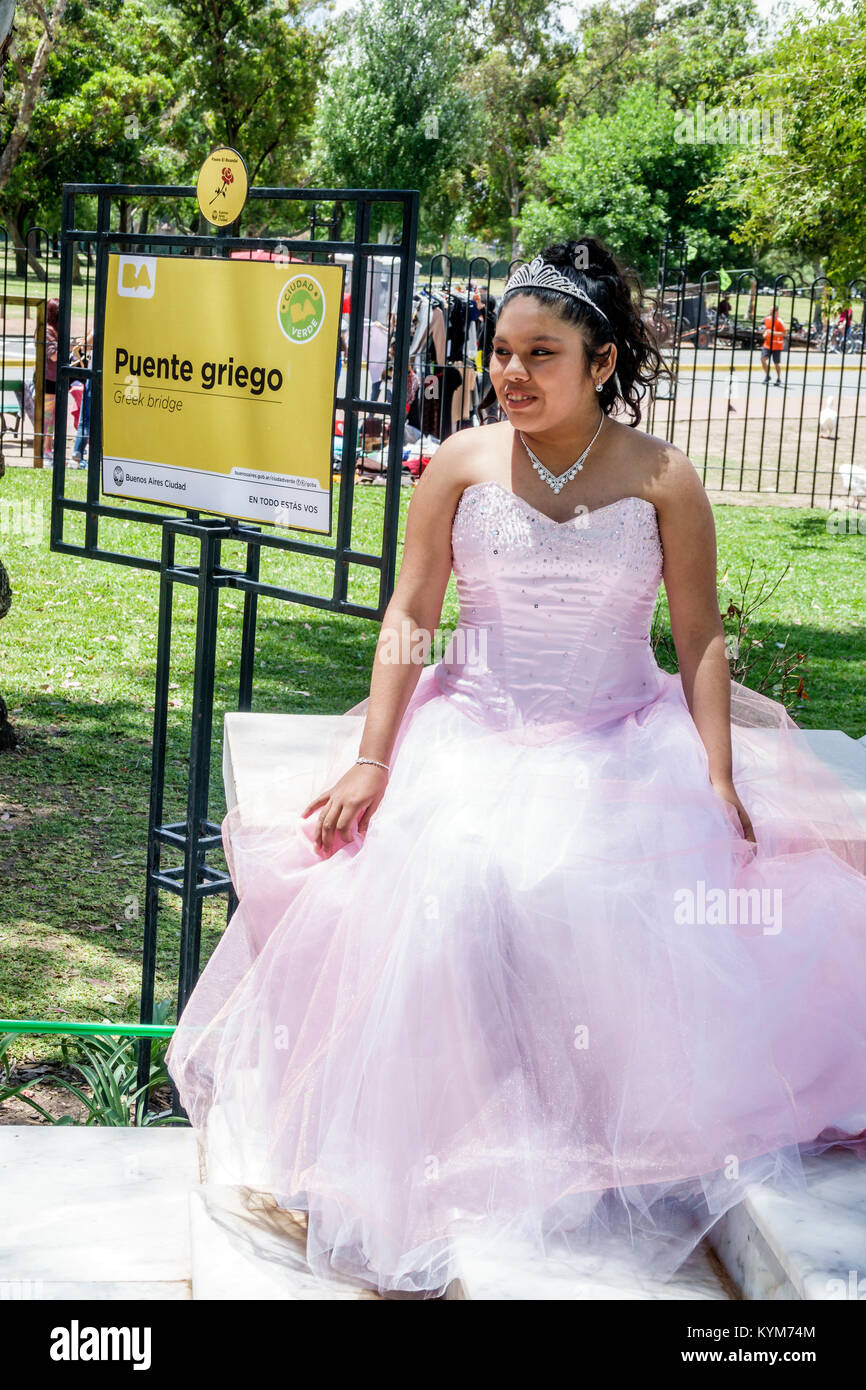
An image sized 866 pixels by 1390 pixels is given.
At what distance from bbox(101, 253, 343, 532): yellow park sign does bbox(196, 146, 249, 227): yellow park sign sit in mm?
110

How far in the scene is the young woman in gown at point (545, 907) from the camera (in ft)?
7.00

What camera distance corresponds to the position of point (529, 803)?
2420 millimetres

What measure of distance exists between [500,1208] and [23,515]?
9137mm

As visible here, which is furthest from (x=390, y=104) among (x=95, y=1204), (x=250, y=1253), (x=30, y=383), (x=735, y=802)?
(x=250, y=1253)

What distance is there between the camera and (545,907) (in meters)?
2.24

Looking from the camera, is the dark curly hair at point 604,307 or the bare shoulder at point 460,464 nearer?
the dark curly hair at point 604,307

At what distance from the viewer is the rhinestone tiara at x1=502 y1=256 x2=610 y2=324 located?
8.84ft

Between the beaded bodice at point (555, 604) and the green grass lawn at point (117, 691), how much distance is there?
1665mm

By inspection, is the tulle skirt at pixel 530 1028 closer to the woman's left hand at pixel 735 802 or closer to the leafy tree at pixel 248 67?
the woman's left hand at pixel 735 802

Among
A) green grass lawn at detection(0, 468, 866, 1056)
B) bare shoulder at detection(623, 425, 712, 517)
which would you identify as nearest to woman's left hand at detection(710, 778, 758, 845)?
bare shoulder at detection(623, 425, 712, 517)

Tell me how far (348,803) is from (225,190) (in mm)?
1521

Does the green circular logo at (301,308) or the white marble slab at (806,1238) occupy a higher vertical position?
the green circular logo at (301,308)

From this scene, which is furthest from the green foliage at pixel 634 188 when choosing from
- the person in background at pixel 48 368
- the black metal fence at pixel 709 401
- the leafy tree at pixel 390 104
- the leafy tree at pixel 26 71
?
the person in background at pixel 48 368
